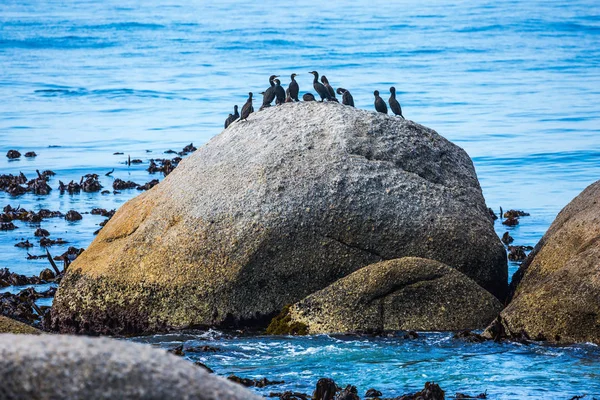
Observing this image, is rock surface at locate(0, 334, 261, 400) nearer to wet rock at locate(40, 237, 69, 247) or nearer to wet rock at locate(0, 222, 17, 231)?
wet rock at locate(40, 237, 69, 247)

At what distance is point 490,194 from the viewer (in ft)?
64.3

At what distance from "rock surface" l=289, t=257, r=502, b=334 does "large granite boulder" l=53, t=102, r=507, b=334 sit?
545mm

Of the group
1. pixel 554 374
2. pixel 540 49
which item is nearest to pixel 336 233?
pixel 554 374

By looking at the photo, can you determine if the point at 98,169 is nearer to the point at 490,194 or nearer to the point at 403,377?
the point at 490,194

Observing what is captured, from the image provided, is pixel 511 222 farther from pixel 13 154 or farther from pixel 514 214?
pixel 13 154

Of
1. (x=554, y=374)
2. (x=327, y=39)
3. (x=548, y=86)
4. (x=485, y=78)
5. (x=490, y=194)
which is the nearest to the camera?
(x=554, y=374)

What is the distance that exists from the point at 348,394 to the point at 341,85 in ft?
108

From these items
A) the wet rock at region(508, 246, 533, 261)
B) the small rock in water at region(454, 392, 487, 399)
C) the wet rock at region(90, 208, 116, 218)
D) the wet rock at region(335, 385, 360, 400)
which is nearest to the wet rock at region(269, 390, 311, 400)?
the wet rock at region(335, 385, 360, 400)

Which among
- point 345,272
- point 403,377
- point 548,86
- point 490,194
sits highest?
point 548,86

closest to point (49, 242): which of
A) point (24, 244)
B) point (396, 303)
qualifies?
point (24, 244)

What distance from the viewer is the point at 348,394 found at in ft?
24.6

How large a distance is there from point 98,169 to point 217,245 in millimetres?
13231

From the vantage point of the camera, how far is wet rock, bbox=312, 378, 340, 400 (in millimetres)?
7480

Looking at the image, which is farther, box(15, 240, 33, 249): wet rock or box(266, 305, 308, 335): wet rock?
box(15, 240, 33, 249): wet rock
